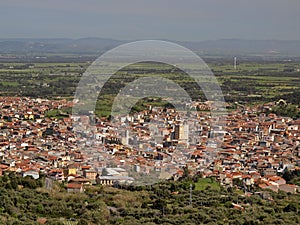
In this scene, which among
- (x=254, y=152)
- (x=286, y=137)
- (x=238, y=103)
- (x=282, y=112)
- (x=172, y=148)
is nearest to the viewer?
(x=172, y=148)

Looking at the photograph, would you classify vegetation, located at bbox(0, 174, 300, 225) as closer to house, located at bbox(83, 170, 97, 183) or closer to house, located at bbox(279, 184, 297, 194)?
house, located at bbox(279, 184, 297, 194)

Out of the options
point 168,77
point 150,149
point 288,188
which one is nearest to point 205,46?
point 168,77

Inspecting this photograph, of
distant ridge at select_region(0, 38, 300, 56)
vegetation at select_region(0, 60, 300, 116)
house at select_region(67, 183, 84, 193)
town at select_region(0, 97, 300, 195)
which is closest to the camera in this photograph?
house at select_region(67, 183, 84, 193)

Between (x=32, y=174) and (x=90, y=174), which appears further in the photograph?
(x=32, y=174)

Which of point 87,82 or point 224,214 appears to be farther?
point 87,82

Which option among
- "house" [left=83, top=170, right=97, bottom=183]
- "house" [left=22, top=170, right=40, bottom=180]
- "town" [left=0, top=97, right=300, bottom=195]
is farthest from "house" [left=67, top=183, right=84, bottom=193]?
"house" [left=22, top=170, right=40, bottom=180]

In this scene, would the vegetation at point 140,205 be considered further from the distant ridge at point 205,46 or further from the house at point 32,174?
the distant ridge at point 205,46

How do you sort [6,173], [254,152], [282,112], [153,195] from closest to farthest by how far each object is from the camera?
[153,195], [6,173], [254,152], [282,112]

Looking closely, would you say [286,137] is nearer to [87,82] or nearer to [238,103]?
[238,103]

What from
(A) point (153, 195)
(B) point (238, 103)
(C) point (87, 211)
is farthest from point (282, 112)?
(C) point (87, 211)

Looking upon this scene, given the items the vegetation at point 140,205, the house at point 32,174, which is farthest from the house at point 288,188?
the house at point 32,174

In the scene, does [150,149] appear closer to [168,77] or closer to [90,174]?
[90,174]
